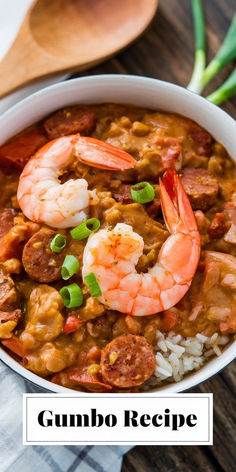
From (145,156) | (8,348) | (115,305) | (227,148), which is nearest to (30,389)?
(8,348)

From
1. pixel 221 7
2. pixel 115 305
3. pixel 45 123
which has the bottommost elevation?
pixel 115 305

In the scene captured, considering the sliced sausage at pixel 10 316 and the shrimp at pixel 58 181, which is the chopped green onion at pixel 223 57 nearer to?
the shrimp at pixel 58 181

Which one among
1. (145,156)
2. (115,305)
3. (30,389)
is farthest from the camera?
(30,389)

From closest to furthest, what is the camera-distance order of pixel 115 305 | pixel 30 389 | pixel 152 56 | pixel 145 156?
pixel 115 305 < pixel 145 156 < pixel 30 389 < pixel 152 56

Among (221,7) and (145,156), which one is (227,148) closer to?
(145,156)

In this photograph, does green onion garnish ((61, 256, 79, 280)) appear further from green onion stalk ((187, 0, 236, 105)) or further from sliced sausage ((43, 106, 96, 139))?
green onion stalk ((187, 0, 236, 105))

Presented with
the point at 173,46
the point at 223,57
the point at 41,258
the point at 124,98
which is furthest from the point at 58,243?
the point at 173,46

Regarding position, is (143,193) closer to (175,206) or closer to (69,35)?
(175,206)

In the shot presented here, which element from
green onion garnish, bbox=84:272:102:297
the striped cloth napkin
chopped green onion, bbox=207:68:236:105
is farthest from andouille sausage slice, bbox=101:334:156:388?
chopped green onion, bbox=207:68:236:105
